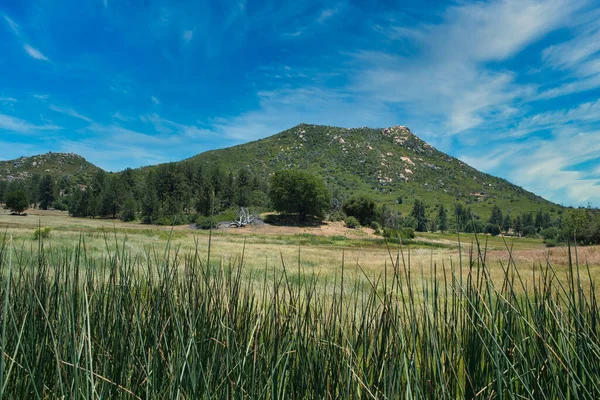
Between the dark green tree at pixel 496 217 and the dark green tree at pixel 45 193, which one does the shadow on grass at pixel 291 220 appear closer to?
the dark green tree at pixel 496 217

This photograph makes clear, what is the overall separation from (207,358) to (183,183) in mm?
80921

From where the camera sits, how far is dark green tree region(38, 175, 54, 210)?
96812 mm

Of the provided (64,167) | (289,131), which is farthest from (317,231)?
(64,167)

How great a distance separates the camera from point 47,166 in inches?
6821

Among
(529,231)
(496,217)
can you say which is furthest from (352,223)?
(496,217)

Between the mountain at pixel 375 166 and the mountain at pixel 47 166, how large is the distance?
234ft

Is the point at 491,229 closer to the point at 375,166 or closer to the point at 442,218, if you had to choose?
the point at 442,218

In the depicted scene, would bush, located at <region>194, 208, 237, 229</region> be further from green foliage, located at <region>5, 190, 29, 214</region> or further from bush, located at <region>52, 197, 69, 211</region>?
bush, located at <region>52, 197, 69, 211</region>

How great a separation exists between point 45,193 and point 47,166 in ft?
317

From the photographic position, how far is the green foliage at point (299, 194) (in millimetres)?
61969

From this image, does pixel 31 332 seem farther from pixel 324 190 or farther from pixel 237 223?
pixel 324 190

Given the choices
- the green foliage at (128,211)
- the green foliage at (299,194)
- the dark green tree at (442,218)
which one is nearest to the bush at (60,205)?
the green foliage at (128,211)

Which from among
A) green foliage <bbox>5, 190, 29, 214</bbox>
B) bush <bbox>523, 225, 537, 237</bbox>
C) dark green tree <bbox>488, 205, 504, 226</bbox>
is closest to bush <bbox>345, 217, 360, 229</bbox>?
bush <bbox>523, 225, 537, 237</bbox>

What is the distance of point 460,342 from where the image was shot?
221cm
